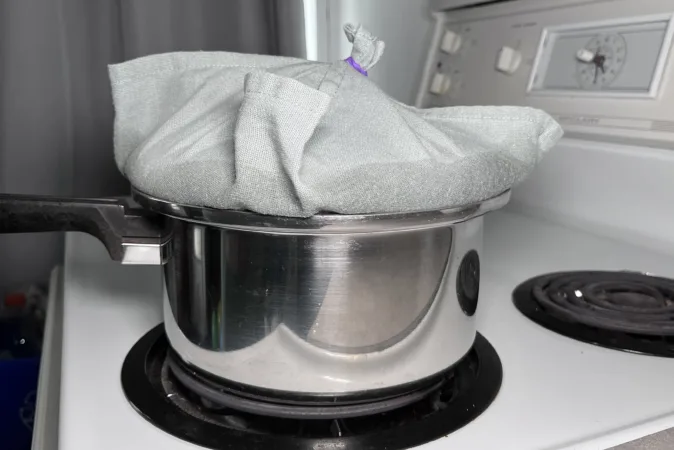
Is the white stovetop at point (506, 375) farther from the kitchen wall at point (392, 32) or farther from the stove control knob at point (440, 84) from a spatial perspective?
the kitchen wall at point (392, 32)

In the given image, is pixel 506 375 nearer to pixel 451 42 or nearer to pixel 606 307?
pixel 606 307

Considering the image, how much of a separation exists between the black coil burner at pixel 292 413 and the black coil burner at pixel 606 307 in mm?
110

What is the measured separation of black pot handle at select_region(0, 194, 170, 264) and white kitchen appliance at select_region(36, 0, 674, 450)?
0.10 meters

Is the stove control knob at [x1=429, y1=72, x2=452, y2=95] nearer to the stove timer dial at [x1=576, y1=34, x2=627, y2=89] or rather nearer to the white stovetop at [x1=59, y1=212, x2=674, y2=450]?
the stove timer dial at [x1=576, y1=34, x2=627, y2=89]

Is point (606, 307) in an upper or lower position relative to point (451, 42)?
lower

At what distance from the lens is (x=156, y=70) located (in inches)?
21.0

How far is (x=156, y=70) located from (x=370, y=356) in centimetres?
31

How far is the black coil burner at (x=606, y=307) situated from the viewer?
1.77 ft

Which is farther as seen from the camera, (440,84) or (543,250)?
(440,84)

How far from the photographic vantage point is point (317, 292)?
0.39 m

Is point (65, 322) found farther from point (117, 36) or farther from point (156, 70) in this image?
point (117, 36)

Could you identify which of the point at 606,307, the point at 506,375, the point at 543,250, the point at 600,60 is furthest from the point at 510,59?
the point at 506,375

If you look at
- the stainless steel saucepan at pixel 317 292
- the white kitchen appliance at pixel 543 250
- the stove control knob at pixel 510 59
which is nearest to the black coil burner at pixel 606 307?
the white kitchen appliance at pixel 543 250

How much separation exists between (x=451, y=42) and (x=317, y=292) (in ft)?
2.83
